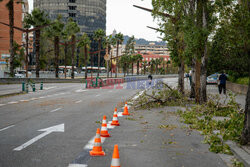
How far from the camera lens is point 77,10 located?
15500 cm

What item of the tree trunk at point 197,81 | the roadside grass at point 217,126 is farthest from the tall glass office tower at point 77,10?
the roadside grass at point 217,126

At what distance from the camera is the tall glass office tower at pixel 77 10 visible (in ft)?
504

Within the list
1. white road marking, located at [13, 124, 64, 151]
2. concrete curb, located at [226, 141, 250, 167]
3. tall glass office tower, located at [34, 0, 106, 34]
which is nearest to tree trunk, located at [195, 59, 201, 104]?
white road marking, located at [13, 124, 64, 151]

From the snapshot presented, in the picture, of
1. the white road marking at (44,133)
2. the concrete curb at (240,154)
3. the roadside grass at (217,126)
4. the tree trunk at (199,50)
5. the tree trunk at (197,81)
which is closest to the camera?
the concrete curb at (240,154)

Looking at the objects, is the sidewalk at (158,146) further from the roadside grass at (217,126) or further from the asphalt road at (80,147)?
A: the roadside grass at (217,126)

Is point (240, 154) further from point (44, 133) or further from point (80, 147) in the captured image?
point (44, 133)

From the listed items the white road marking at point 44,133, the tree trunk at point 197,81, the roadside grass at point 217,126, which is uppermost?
the tree trunk at point 197,81

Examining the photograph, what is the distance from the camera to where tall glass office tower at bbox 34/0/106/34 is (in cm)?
15375

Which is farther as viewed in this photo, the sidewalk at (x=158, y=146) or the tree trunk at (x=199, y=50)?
the tree trunk at (x=199, y=50)

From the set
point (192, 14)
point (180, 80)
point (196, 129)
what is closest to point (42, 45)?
point (180, 80)

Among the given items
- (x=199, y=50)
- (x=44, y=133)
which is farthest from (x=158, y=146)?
(x=199, y=50)

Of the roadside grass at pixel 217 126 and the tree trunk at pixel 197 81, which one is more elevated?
the tree trunk at pixel 197 81

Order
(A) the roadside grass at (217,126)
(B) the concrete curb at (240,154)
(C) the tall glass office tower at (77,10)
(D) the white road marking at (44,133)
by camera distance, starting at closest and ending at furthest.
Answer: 1. (B) the concrete curb at (240,154)
2. (D) the white road marking at (44,133)
3. (A) the roadside grass at (217,126)
4. (C) the tall glass office tower at (77,10)

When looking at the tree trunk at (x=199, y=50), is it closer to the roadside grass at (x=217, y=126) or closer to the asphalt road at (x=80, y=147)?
the roadside grass at (x=217, y=126)
